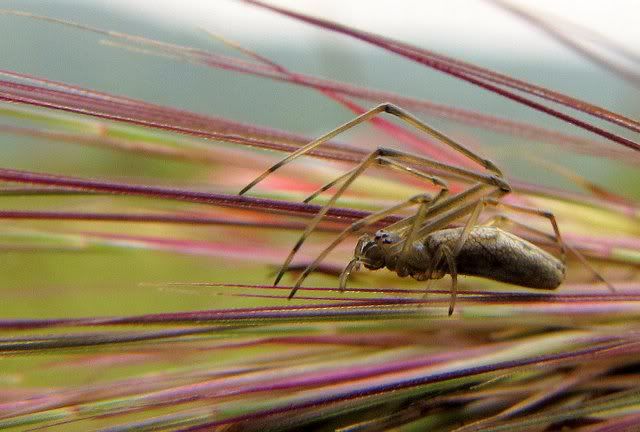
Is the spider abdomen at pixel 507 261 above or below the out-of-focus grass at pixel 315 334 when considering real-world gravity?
above

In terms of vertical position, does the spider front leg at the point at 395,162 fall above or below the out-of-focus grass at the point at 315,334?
above

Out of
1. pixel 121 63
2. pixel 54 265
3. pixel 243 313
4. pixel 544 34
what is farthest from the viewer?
pixel 121 63

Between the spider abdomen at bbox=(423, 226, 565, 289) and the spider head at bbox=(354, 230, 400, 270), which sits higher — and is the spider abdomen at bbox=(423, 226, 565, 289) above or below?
above

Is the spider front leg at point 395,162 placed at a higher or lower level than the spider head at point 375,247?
higher

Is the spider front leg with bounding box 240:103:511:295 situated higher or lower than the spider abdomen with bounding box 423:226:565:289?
higher

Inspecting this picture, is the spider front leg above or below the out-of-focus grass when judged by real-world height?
above

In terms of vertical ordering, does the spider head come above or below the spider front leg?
below

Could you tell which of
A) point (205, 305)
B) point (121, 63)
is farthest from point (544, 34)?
point (121, 63)

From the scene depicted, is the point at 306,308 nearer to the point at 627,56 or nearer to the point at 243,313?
the point at 243,313

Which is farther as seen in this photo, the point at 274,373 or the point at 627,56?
the point at 627,56

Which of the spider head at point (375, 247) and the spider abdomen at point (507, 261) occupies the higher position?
the spider abdomen at point (507, 261)

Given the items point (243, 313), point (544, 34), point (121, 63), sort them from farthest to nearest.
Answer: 1. point (121, 63)
2. point (544, 34)
3. point (243, 313)
